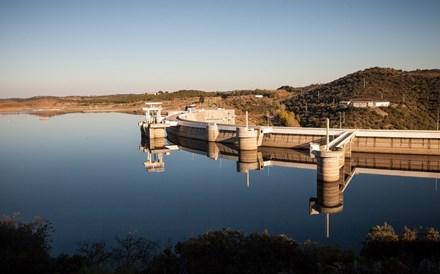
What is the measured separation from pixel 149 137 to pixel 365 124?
25.6 meters

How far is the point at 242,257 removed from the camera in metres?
7.98

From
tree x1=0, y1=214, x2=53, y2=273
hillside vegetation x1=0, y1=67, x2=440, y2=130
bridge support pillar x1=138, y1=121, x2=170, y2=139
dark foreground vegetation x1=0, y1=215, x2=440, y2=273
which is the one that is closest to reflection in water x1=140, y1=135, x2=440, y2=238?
bridge support pillar x1=138, y1=121, x2=170, y2=139

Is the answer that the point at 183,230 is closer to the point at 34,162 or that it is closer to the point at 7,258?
the point at 7,258

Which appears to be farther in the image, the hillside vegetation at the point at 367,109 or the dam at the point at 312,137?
the hillside vegetation at the point at 367,109

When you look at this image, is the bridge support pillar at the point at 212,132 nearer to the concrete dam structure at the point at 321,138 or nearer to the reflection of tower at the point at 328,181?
the concrete dam structure at the point at 321,138

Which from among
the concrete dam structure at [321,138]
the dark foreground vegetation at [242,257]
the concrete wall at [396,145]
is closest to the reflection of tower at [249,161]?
the concrete dam structure at [321,138]

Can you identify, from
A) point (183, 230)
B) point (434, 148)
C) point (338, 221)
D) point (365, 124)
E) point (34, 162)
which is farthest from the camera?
point (365, 124)

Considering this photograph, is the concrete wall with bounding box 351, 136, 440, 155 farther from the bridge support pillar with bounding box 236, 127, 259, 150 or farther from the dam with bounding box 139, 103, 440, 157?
the bridge support pillar with bounding box 236, 127, 259, 150

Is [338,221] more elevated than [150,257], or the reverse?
[150,257]

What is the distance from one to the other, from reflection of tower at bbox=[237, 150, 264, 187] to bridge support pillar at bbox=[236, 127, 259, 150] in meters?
0.47

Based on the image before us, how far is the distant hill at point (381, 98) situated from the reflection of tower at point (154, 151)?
19.8m

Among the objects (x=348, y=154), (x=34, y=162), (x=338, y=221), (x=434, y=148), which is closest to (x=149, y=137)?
(x=34, y=162)

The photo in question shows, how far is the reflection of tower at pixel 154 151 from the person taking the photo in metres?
30.6

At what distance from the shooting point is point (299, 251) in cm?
869
